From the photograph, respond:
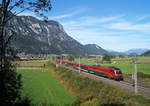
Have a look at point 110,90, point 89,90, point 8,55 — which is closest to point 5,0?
point 8,55

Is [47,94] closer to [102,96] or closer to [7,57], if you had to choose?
[102,96]

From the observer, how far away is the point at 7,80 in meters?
14.1

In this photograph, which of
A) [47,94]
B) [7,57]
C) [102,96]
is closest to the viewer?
[7,57]

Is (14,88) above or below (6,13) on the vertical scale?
below

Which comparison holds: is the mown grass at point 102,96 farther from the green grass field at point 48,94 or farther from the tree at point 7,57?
the tree at point 7,57

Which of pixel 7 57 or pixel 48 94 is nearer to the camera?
pixel 7 57

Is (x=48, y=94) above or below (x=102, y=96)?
below

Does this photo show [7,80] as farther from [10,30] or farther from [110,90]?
[110,90]

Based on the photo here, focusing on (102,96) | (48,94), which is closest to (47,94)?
(48,94)

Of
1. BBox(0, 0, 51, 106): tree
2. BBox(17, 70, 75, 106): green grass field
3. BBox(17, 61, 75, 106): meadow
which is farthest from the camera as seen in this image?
BBox(17, 70, 75, 106): green grass field

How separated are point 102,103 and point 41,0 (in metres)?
14.2

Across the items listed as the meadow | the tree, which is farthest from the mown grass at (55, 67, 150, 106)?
the tree

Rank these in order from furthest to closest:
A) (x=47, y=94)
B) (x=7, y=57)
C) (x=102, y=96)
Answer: (x=47, y=94) → (x=102, y=96) → (x=7, y=57)

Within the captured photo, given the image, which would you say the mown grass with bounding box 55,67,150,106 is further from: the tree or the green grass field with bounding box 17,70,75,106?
the tree
